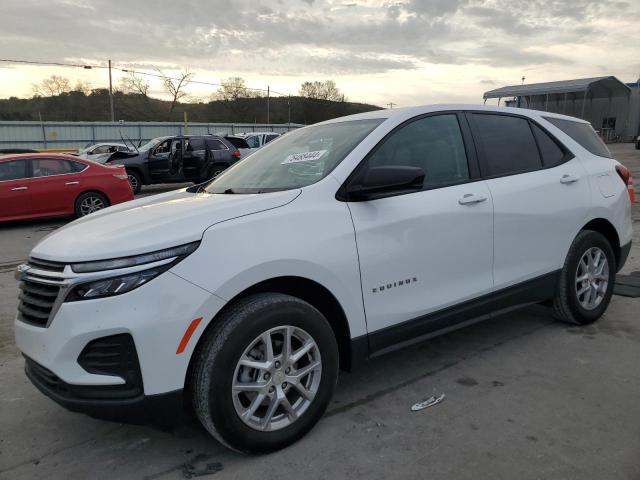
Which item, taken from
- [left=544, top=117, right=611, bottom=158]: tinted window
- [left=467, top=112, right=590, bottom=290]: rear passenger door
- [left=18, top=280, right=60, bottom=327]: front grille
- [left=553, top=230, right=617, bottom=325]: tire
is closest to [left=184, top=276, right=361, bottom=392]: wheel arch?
[left=18, top=280, right=60, bottom=327]: front grille

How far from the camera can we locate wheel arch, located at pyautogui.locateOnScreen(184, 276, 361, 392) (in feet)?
8.19

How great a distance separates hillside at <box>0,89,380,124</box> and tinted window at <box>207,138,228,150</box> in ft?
166

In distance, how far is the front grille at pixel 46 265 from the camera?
2.40 m

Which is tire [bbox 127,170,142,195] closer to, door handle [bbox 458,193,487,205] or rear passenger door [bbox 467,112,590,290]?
rear passenger door [bbox 467,112,590,290]

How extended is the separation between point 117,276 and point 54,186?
917 cm

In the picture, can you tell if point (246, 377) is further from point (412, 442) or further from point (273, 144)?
point (273, 144)

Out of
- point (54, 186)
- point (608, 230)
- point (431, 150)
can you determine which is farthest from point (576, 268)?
point (54, 186)

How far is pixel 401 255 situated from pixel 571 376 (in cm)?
149

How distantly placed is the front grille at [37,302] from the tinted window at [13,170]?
8.58m

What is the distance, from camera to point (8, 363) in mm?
3861

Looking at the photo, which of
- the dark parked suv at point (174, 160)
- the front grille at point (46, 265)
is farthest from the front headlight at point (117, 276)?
the dark parked suv at point (174, 160)

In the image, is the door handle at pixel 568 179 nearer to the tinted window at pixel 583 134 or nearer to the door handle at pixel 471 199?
the tinted window at pixel 583 134

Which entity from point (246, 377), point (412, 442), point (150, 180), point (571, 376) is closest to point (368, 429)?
point (412, 442)

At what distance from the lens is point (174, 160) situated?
15.6 metres
